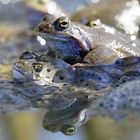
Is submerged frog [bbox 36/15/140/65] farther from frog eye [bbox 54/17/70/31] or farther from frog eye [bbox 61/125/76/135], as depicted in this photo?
frog eye [bbox 61/125/76/135]

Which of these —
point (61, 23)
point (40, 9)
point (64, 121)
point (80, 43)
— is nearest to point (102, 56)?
point (80, 43)

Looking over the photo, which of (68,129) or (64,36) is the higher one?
(64,36)

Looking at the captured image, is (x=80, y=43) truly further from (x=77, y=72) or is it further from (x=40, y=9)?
(x=40, y=9)

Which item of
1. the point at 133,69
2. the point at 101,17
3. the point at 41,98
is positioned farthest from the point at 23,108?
→ the point at 101,17

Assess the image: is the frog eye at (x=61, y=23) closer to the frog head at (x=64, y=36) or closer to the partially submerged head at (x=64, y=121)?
the frog head at (x=64, y=36)

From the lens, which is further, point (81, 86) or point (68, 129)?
point (81, 86)

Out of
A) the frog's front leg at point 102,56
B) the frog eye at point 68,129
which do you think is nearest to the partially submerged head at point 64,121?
the frog eye at point 68,129

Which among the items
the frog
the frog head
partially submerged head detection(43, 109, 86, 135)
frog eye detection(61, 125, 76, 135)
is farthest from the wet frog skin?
the frog
